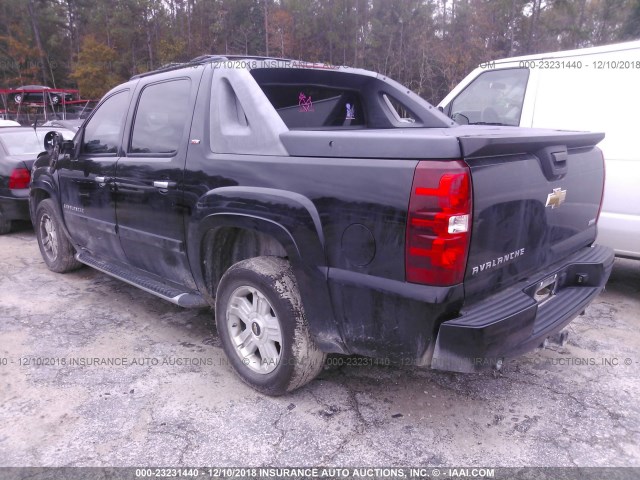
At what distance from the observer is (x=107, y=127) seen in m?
4.12

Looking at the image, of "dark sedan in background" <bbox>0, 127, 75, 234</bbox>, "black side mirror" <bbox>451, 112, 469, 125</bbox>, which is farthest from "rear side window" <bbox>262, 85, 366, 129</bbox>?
"dark sedan in background" <bbox>0, 127, 75, 234</bbox>

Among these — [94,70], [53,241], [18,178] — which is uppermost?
[94,70]

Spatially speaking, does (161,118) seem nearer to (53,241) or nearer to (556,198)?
(53,241)

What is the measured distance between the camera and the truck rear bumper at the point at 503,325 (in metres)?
2.12

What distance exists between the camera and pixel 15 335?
3.81 m

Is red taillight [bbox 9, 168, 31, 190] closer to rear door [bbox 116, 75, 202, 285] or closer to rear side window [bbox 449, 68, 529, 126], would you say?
rear door [bbox 116, 75, 202, 285]

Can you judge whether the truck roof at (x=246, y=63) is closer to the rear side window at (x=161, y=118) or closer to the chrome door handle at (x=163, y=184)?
the rear side window at (x=161, y=118)

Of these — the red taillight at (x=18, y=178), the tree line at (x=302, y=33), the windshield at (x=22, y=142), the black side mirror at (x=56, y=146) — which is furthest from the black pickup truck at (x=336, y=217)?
the tree line at (x=302, y=33)

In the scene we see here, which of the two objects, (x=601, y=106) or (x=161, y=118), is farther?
(x=601, y=106)

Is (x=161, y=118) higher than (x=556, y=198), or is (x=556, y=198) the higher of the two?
(x=161, y=118)

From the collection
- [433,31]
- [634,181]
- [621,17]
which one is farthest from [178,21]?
[634,181]

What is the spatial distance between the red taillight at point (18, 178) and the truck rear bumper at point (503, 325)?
675cm

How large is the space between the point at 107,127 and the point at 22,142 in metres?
4.40

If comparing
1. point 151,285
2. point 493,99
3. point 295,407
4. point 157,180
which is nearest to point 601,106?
point 493,99
